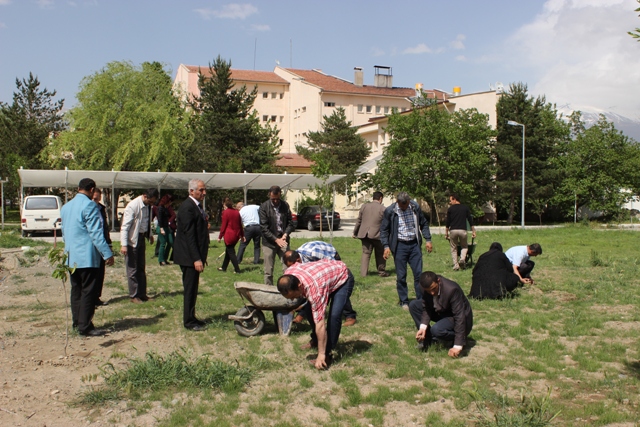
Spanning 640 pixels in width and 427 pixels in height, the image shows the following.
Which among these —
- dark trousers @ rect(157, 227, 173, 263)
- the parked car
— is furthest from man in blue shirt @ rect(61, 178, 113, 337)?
the parked car

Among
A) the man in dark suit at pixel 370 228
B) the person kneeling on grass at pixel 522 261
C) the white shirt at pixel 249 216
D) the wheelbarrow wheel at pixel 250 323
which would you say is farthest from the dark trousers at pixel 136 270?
the person kneeling on grass at pixel 522 261

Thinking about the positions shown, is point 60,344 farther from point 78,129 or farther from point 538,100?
point 538,100

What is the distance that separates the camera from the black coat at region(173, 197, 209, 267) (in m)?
7.43

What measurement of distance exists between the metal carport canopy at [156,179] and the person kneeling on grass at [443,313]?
1888 cm

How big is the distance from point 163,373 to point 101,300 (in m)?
4.86

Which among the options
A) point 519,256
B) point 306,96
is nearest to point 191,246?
point 519,256

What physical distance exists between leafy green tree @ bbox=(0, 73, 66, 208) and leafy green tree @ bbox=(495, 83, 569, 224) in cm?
3406

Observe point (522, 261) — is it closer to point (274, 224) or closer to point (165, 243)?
point (274, 224)

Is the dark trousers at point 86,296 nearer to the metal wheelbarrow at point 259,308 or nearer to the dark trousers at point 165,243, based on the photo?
the metal wheelbarrow at point 259,308

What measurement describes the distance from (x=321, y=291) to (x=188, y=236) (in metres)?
2.41

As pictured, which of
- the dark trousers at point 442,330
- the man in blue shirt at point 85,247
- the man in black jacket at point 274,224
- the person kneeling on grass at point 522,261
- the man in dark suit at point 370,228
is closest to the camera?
the dark trousers at point 442,330

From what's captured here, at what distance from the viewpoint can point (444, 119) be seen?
40812 millimetres

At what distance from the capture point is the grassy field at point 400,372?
4.79 metres

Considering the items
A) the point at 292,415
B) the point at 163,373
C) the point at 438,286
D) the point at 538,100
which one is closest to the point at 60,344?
the point at 163,373
